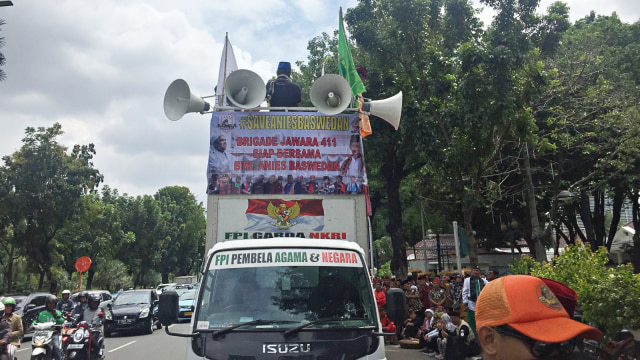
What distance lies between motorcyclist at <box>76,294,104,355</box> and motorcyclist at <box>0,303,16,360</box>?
2.01 meters

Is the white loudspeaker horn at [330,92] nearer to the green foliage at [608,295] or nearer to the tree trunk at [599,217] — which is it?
the green foliage at [608,295]

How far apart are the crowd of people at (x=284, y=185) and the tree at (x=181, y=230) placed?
53355 mm

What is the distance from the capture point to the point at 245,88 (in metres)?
6.73

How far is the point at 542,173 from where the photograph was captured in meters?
21.9

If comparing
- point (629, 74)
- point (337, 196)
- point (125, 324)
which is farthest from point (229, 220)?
point (629, 74)

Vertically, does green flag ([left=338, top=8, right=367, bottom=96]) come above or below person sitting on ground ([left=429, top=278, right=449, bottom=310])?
above

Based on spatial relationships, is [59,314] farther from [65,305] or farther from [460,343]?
[460,343]

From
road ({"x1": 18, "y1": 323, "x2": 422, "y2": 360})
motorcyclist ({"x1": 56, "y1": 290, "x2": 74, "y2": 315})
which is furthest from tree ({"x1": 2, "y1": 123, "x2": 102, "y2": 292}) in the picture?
motorcyclist ({"x1": 56, "y1": 290, "x2": 74, "y2": 315})

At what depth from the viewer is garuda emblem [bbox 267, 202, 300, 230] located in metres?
5.71

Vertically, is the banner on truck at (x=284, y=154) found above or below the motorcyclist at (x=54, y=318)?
above

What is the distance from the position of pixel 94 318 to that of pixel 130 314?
7264mm

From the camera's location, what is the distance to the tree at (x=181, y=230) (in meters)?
59.1

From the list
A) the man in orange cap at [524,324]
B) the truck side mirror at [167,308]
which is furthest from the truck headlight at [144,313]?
the man in orange cap at [524,324]

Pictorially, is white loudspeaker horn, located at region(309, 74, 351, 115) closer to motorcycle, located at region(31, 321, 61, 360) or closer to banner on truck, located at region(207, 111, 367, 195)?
banner on truck, located at region(207, 111, 367, 195)
